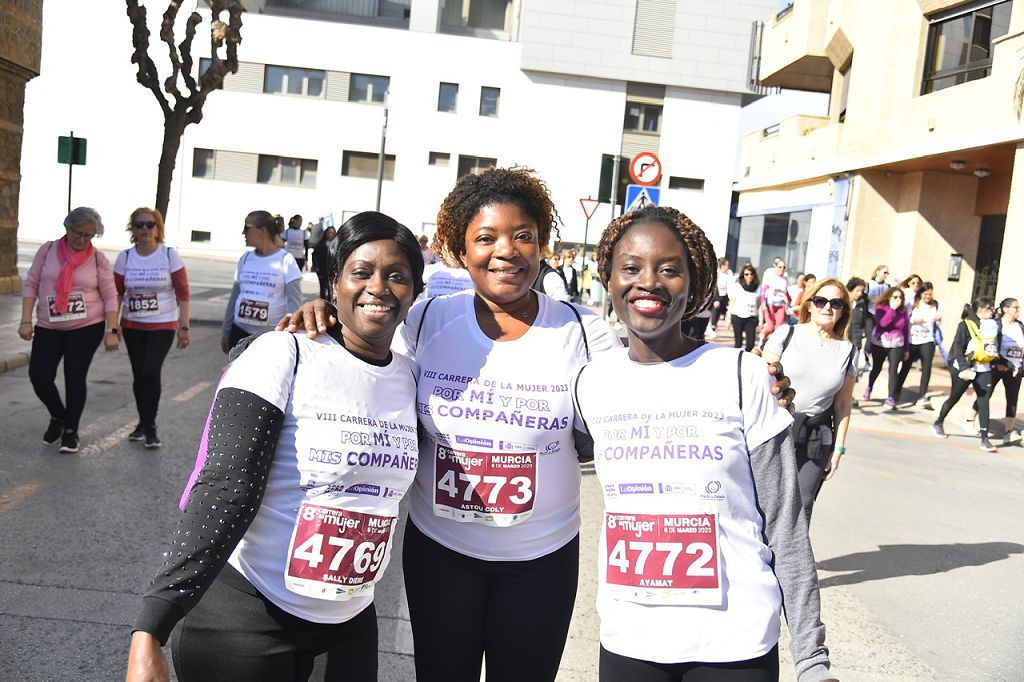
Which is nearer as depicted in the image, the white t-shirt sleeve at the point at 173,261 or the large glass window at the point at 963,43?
the white t-shirt sleeve at the point at 173,261

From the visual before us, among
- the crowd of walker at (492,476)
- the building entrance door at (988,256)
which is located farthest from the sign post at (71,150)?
the building entrance door at (988,256)

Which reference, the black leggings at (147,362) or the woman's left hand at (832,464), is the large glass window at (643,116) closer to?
the black leggings at (147,362)

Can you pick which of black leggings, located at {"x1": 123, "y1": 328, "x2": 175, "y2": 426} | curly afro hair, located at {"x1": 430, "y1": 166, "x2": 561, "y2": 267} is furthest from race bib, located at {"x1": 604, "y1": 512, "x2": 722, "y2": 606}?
black leggings, located at {"x1": 123, "y1": 328, "x2": 175, "y2": 426}

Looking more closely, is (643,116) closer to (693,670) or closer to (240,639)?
(693,670)

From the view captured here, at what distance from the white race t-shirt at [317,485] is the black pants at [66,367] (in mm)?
5681

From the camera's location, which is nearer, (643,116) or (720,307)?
(720,307)

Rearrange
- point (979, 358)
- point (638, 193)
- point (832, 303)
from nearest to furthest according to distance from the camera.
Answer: point (832, 303)
point (979, 358)
point (638, 193)

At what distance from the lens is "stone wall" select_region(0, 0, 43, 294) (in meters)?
15.4

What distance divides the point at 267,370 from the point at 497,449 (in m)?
0.73

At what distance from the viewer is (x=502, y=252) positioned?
115 inches

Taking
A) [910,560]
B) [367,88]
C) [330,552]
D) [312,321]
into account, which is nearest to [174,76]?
[910,560]

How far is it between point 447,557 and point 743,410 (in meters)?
0.98

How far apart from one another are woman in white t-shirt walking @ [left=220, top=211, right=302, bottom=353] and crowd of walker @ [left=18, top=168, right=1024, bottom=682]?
4.84m

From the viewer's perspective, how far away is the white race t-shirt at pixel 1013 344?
11516 millimetres
